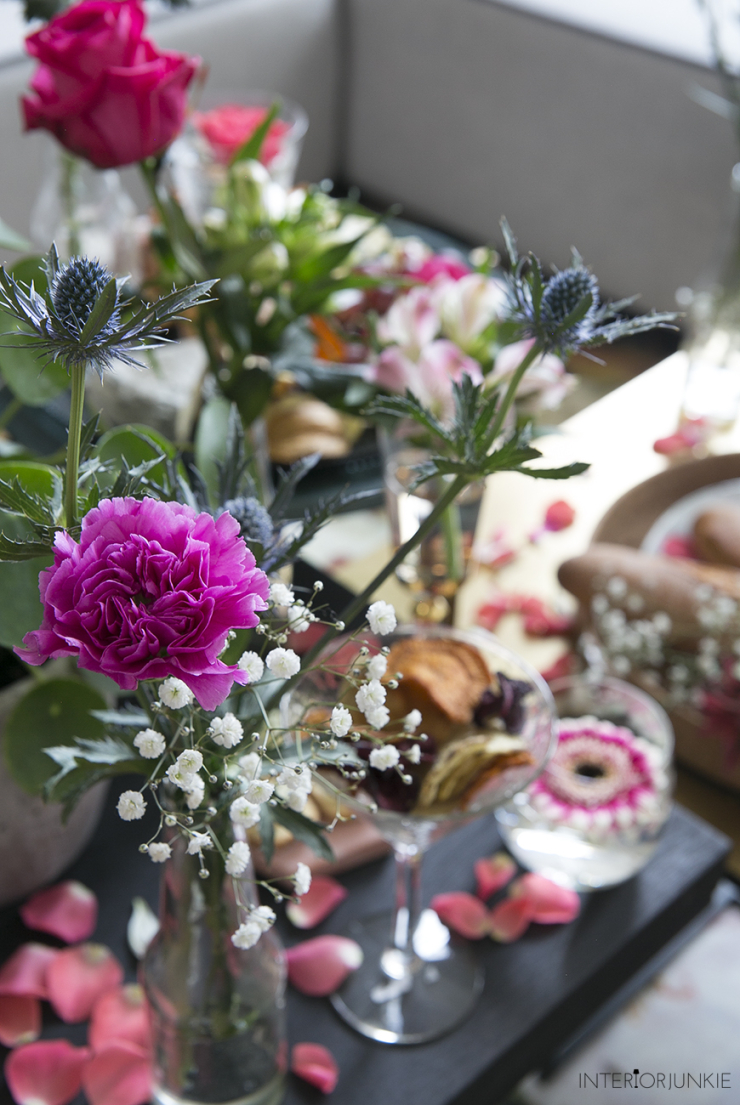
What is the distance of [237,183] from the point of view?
90 centimetres

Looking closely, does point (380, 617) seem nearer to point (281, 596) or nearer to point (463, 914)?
point (281, 596)

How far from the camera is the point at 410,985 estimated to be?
0.61m

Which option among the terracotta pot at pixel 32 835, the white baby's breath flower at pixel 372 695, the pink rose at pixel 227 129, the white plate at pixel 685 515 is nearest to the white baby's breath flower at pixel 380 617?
the white baby's breath flower at pixel 372 695

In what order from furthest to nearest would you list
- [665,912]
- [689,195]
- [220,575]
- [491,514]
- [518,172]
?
[518,172]
[689,195]
[491,514]
[665,912]
[220,575]

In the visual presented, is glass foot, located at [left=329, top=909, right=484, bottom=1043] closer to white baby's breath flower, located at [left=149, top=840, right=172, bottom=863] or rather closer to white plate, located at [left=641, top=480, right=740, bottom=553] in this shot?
white baby's breath flower, located at [left=149, top=840, right=172, bottom=863]

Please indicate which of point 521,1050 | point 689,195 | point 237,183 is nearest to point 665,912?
point 521,1050

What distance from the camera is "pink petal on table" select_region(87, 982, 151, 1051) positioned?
57 centimetres

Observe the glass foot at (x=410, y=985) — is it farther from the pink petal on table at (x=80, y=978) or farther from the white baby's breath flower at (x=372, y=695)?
the white baby's breath flower at (x=372, y=695)

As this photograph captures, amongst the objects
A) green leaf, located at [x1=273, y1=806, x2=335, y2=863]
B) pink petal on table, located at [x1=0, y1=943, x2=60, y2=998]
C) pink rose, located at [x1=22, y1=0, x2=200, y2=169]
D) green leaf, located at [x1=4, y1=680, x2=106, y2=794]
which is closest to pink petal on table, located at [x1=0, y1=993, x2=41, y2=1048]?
pink petal on table, located at [x1=0, y1=943, x2=60, y2=998]

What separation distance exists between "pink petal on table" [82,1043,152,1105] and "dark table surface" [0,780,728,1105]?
0.03 meters

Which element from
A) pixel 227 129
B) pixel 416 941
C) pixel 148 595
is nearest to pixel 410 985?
pixel 416 941

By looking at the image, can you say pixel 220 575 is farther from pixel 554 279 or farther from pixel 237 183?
pixel 237 183

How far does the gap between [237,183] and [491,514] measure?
0.38m

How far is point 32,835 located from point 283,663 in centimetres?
35
